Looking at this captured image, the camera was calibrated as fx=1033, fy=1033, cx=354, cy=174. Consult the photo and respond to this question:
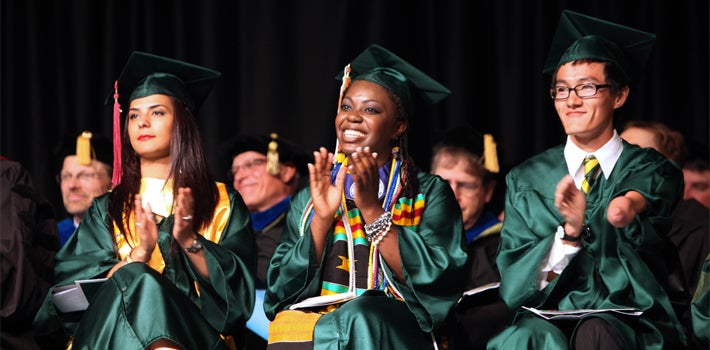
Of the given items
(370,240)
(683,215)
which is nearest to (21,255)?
(370,240)

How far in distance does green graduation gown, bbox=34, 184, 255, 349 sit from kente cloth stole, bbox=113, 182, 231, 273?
0.07ft

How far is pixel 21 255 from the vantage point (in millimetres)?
4355

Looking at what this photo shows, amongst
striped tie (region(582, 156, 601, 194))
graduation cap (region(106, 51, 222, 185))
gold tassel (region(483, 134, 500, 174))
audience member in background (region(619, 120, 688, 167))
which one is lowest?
gold tassel (region(483, 134, 500, 174))

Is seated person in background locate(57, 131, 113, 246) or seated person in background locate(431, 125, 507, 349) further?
seated person in background locate(57, 131, 113, 246)

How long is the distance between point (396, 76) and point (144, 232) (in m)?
1.12

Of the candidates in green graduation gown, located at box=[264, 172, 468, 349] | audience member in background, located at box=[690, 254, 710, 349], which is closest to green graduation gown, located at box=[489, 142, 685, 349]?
audience member in background, located at box=[690, 254, 710, 349]

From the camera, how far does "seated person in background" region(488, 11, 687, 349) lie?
11.3ft

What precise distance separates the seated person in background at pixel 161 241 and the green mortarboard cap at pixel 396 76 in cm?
72

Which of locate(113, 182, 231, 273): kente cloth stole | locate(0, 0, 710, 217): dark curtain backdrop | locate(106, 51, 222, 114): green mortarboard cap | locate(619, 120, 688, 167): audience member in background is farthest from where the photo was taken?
locate(0, 0, 710, 217): dark curtain backdrop

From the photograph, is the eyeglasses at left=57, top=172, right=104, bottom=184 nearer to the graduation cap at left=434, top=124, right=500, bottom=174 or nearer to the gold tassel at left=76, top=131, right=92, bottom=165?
the gold tassel at left=76, top=131, right=92, bottom=165

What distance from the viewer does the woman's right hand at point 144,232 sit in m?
3.77

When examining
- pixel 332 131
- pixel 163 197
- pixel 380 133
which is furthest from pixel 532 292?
pixel 332 131

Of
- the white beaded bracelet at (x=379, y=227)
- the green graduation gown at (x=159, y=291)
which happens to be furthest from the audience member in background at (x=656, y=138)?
the green graduation gown at (x=159, y=291)

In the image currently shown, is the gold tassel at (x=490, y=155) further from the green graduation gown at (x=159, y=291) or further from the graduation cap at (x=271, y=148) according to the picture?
the green graduation gown at (x=159, y=291)
